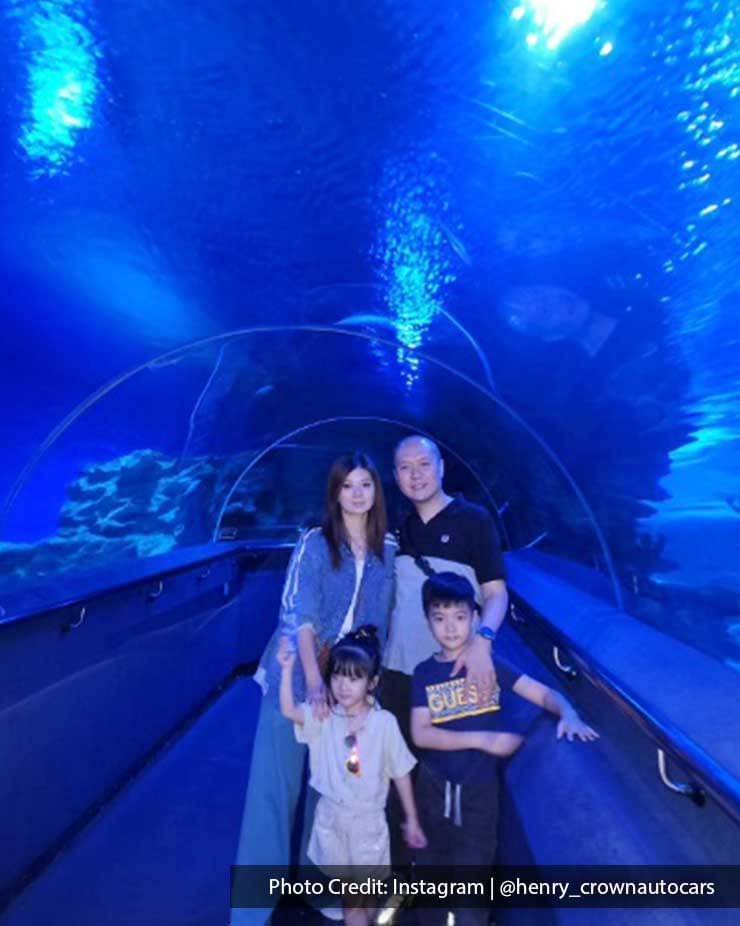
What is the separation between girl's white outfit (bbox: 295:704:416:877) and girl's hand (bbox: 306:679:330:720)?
0.11 m

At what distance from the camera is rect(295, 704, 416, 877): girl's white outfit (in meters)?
2.21

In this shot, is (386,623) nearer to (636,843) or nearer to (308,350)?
(636,843)

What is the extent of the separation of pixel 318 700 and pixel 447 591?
0.70m

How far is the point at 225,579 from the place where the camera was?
5977 millimetres

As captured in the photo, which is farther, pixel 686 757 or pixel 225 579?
pixel 225 579

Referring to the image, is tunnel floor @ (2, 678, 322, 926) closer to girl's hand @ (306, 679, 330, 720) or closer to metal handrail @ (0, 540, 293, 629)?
girl's hand @ (306, 679, 330, 720)

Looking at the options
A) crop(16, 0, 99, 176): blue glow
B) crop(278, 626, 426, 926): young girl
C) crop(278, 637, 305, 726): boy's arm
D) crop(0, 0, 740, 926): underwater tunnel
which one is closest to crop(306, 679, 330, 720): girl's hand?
crop(278, 626, 426, 926): young girl

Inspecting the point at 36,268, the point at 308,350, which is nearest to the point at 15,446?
the point at 36,268

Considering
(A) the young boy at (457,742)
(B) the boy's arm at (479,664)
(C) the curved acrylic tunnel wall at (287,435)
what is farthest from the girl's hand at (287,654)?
(C) the curved acrylic tunnel wall at (287,435)

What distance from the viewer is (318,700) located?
2.17 metres

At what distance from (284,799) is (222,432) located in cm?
841

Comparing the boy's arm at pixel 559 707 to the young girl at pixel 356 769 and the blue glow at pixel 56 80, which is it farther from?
the blue glow at pixel 56 80

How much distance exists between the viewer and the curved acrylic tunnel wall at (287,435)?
7438 millimetres

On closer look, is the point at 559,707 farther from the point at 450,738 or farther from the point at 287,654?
the point at 287,654
